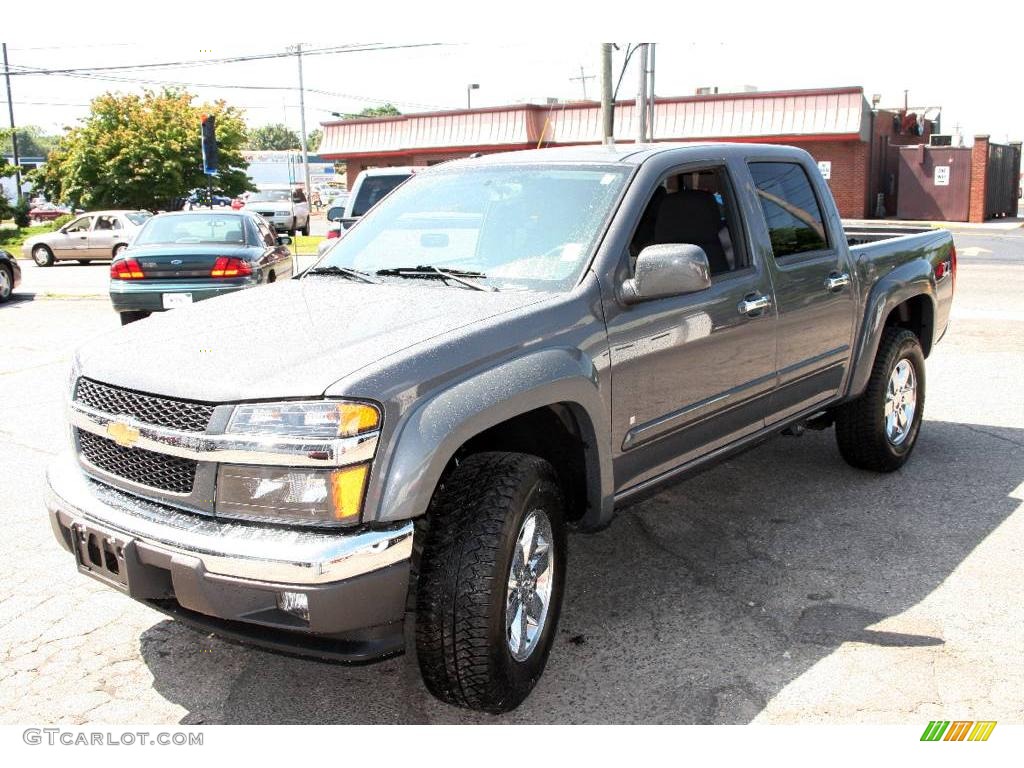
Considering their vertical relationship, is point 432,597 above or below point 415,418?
below

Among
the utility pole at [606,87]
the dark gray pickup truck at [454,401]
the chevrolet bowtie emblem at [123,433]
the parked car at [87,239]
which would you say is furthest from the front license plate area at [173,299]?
the parked car at [87,239]

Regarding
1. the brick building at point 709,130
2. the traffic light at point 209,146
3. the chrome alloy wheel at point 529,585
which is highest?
the brick building at point 709,130

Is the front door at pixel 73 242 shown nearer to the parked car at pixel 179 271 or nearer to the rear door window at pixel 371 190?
the rear door window at pixel 371 190

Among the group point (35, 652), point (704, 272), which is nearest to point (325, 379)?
point (704, 272)

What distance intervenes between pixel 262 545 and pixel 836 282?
3.45 m

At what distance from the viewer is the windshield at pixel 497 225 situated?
4012 millimetres

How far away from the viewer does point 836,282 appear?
524cm

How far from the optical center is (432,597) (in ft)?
10.4

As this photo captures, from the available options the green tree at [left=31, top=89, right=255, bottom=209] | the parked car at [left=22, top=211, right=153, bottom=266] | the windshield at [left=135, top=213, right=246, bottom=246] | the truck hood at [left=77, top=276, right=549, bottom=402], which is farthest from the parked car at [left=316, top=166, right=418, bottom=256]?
the green tree at [left=31, top=89, right=255, bottom=209]

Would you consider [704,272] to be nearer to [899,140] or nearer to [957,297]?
[957,297]

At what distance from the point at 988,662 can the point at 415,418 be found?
230 cm

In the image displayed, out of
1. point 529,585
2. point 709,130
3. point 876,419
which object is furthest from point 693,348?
point 709,130

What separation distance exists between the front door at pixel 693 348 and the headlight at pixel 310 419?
1.17m

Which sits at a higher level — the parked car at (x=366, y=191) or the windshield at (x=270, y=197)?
the windshield at (x=270, y=197)
